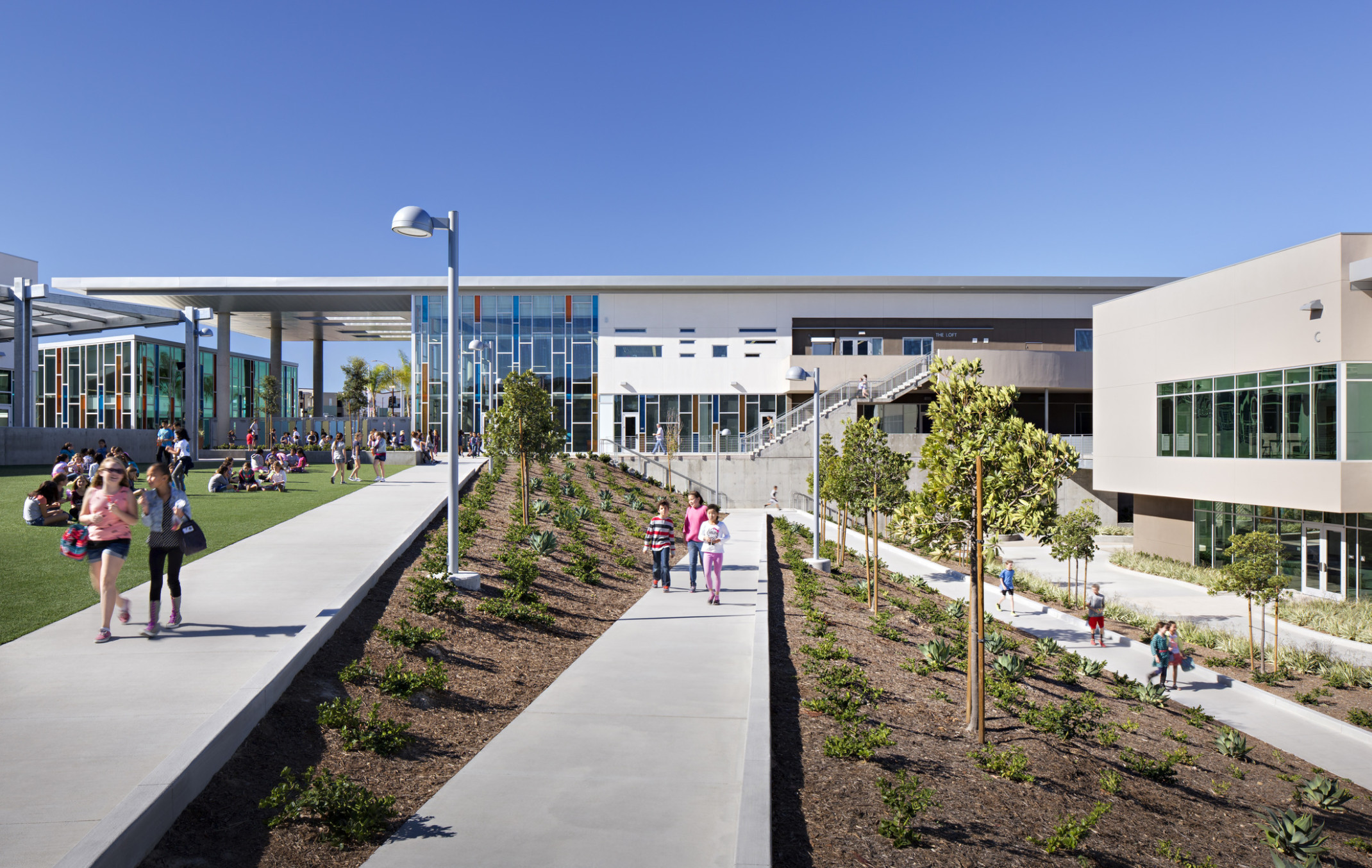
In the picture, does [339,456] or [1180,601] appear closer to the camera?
[1180,601]

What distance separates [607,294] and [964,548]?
3736 centimetres

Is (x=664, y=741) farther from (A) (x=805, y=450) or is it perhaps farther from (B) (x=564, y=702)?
(A) (x=805, y=450)

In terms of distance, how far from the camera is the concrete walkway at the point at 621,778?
471 cm

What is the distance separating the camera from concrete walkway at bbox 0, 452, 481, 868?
14.8 feet

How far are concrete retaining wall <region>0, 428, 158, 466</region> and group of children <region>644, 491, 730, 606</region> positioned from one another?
2323 centimetres

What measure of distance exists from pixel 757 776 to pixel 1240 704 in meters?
11.7

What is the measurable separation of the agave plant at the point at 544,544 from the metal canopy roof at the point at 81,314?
25595 millimetres

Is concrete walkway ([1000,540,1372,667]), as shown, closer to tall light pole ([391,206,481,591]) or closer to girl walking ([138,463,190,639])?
tall light pole ([391,206,481,591])

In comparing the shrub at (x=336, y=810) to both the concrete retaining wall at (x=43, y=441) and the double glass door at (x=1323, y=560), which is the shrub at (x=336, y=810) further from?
the concrete retaining wall at (x=43, y=441)

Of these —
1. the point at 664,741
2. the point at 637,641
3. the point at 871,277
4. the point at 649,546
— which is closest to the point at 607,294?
the point at 871,277

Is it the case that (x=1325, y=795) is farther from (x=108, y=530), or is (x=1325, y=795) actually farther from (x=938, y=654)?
(x=108, y=530)

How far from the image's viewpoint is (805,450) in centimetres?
3578

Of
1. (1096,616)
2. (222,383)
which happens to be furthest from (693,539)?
(222,383)

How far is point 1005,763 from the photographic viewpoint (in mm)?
6938
